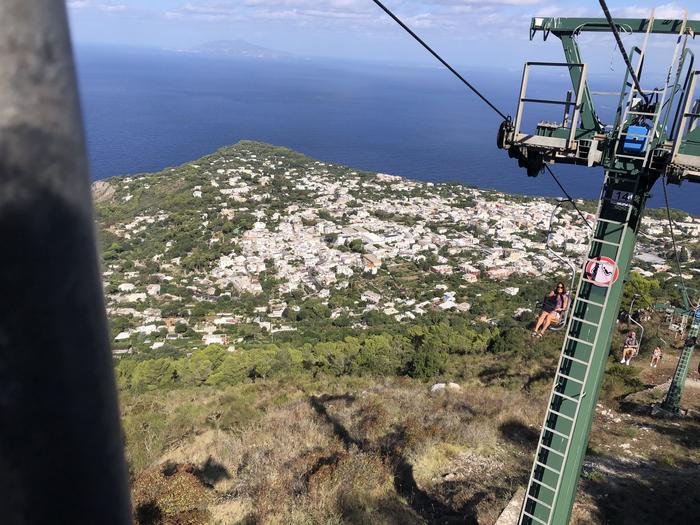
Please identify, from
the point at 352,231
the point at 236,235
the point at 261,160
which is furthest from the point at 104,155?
the point at 352,231

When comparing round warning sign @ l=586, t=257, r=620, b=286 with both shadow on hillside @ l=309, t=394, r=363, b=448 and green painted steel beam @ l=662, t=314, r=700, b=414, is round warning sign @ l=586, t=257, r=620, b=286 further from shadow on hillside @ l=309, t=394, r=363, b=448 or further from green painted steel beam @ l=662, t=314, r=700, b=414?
green painted steel beam @ l=662, t=314, r=700, b=414

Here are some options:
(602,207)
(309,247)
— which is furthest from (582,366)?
(309,247)

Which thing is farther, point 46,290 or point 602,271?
point 602,271

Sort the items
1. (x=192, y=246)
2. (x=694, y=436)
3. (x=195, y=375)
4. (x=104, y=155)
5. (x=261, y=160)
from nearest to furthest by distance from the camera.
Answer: (x=694, y=436) → (x=195, y=375) → (x=192, y=246) → (x=261, y=160) → (x=104, y=155)

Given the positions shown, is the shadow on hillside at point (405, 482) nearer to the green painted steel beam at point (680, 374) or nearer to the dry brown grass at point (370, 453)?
the dry brown grass at point (370, 453)

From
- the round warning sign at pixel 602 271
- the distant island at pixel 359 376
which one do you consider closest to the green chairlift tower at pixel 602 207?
the round warning sign at pixel 602 271

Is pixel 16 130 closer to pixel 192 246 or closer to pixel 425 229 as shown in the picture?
pixel 192 246

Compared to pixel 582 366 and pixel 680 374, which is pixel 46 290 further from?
pixel 680 374
